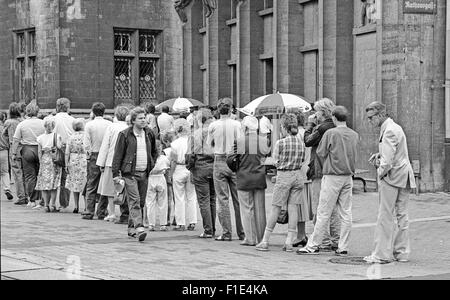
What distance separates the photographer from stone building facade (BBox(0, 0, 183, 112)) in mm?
30250

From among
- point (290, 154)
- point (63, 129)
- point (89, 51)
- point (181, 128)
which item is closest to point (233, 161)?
point (290, 154)

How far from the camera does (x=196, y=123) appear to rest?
15.1 meters

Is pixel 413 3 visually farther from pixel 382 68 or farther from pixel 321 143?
pixel 321 143

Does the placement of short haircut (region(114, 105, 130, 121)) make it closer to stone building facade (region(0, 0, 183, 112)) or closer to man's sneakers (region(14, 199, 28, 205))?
man's sneakers (region(14, 199, 28, 205))

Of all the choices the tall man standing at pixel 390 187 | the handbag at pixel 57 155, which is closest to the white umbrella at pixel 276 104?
the handbag at pixel 57 155

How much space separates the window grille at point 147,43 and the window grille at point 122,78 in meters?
0.91

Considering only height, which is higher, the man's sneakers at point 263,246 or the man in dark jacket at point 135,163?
the man in dark jacket at point 135,163

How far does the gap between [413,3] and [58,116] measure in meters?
8.14

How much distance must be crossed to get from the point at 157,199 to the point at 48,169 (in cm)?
298

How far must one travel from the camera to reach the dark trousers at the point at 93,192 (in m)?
16.2

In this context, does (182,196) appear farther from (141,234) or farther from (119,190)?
(141,234)

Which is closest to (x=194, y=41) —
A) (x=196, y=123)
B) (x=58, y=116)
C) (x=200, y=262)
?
(x=58, y=116)

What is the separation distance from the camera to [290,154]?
12523mm

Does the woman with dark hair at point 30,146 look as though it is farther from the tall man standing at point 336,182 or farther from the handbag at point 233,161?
the tall man standing at point 336,182
